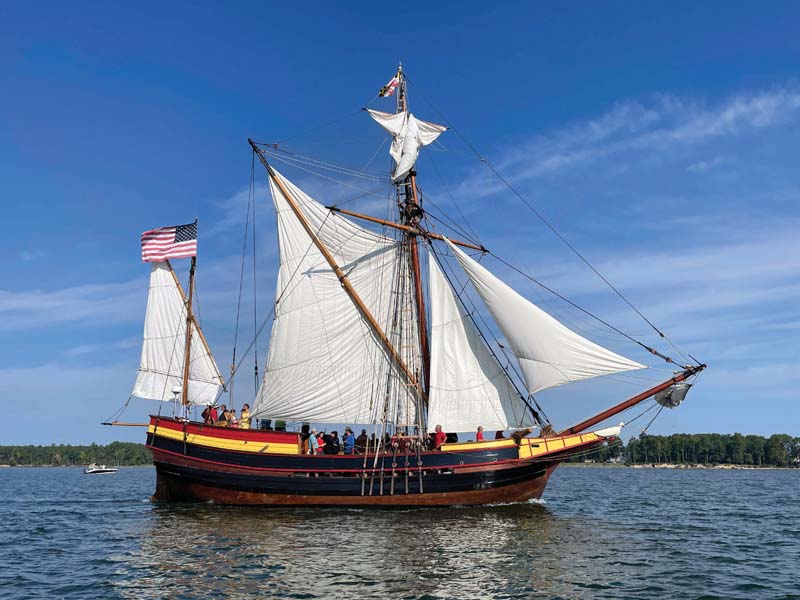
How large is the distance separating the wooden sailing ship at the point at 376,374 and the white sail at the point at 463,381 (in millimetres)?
63

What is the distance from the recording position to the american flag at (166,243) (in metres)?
37.3

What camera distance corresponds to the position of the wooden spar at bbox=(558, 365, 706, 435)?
95.1ft

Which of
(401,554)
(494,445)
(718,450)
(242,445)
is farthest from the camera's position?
(718,450)

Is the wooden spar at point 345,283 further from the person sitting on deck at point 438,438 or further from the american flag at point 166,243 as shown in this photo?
the american flag at point 166,243

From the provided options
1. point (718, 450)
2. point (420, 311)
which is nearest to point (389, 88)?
point (420, 311)

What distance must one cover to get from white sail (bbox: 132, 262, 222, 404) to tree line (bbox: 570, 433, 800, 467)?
13199 cm

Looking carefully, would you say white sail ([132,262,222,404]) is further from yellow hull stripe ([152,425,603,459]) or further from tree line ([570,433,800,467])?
tree line ([570,433,800,467])

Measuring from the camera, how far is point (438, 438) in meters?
29.8

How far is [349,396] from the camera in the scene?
3441cm

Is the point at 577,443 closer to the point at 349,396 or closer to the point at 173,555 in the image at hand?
the point at 349,396

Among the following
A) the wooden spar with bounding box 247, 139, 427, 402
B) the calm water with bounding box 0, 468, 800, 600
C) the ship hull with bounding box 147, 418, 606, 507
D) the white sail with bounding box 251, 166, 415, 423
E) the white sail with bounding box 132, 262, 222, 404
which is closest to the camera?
the calm water with bounding box 0, 468, 800, 600

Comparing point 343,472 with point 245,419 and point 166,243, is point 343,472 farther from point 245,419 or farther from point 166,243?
point 166,243

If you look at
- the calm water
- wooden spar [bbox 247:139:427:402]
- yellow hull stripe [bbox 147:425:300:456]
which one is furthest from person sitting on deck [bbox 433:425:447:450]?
yellow hull stripe [bbox 147:425:300:456]

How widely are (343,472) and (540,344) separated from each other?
10.3 metres
